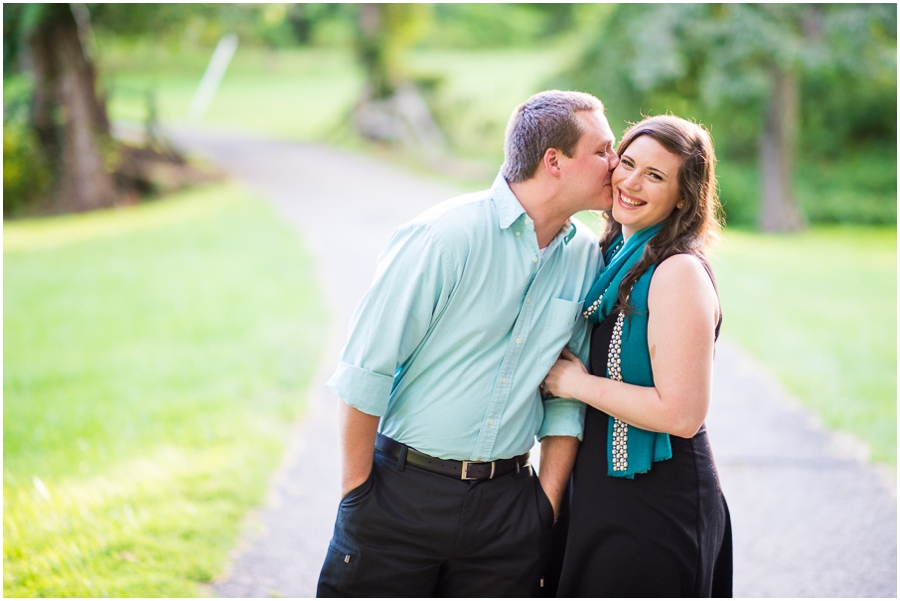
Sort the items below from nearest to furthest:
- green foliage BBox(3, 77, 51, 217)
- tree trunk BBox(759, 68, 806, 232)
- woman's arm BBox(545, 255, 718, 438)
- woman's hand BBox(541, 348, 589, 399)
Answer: woman's arm BBox(545, 255, 718, 438), woman's hand BBox(541, 348, 589, 399), green foliage BBox(3, 77, 51, 217), tree trunk BBox(759, 68, 806, 232)

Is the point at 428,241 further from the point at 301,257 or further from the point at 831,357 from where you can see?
the point at 301,257

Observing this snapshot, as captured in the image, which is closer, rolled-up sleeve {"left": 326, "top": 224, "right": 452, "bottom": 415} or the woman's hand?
rolled-up sleeve {"left": 326, "top": 224, "right": 452, "bottom": 415}

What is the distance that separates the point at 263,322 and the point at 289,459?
3.61m

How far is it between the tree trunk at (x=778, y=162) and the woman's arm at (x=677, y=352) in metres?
15.1

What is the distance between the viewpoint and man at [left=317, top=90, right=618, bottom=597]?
90.2 inches

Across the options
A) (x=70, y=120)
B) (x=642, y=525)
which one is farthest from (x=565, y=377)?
(x=70, y=120)

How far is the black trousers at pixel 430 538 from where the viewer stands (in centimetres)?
236

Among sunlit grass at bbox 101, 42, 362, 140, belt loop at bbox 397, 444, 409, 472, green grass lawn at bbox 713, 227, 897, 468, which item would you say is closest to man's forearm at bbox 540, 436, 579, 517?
belt loop at bbox 397, 444, 409, 472

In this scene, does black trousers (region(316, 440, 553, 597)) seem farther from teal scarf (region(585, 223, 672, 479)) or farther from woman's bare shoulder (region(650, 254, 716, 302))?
woman's bare shoulder (region(650, 254, 716, 302))

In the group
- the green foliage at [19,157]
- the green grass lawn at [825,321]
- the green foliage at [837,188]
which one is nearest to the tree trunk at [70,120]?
the green foliage at [19,157]

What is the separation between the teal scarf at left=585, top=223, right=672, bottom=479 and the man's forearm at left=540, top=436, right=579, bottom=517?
0.51ft

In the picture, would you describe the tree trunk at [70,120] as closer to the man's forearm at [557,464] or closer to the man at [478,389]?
the man at [478,389]

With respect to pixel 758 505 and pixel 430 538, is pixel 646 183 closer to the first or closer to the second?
pixel 430 538

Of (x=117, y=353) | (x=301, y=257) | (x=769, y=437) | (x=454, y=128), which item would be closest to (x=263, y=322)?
(x=117, y=353)
